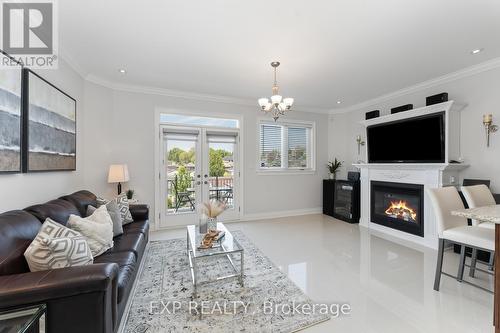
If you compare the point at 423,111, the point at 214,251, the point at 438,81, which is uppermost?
the point at 438,81

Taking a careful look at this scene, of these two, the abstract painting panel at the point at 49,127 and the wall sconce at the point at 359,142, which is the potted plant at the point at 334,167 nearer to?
the wall sconce at the point at 359,142

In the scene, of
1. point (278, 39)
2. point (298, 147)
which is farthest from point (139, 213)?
point (298, 147)

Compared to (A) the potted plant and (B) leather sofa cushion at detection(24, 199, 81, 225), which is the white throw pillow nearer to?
(B) leather sofa cushion at detection(24, 199, 81, 225)

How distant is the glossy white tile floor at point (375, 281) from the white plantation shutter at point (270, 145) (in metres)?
1.75

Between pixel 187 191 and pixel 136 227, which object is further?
pixel 187 191

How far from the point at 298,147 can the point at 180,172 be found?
9.71 feet

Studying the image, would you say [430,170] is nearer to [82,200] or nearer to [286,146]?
[286,146]

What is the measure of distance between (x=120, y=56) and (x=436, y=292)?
4.64 m

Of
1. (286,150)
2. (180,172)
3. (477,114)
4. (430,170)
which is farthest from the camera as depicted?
(286,150)

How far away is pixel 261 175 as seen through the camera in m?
5.16

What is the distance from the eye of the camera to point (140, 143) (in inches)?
164

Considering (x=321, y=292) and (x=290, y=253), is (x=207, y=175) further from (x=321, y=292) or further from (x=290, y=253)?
(x=321, y=292)

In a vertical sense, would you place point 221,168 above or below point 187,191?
above

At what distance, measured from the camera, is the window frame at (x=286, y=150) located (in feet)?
16.9
